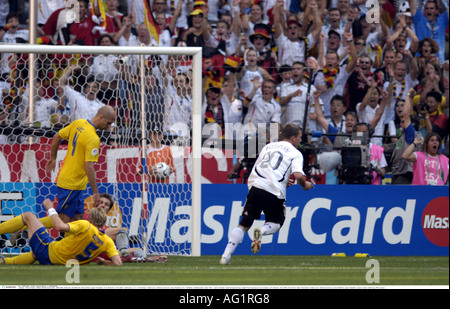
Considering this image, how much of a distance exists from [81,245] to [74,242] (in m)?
0.08

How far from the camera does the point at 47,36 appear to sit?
13133mm

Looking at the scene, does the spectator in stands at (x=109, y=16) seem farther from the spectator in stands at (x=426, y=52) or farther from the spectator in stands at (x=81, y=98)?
the spectator in stands at (x=426, y=52)

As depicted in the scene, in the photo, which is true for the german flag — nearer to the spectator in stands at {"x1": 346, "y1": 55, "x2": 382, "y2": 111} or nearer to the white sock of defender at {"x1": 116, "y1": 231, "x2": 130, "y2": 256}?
the spectator in stands at {"x1": 346, "y1": 55, "x2": 382, "y2": 111}

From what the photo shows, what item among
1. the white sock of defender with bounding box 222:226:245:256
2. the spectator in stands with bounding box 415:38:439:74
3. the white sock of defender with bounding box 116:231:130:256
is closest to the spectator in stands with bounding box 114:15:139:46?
the white sock of defender with bounding box 116:231:130:256

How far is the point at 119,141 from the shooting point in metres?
11.4

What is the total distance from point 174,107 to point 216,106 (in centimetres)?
126

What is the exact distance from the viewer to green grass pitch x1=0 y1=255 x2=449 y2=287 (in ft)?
22.7

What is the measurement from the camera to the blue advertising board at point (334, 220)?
37.9 feet

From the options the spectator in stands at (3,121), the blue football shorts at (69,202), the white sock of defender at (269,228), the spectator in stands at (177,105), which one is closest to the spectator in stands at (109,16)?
the spectator in stands at (177,105)

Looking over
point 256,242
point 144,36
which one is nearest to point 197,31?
point 144,36

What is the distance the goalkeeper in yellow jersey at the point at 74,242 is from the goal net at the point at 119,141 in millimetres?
2201

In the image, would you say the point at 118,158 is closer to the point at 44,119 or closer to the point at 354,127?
the point at 44,119

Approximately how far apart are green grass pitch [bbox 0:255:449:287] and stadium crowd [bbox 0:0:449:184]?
11.1 feet

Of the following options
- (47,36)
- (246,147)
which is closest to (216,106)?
(246,147)
